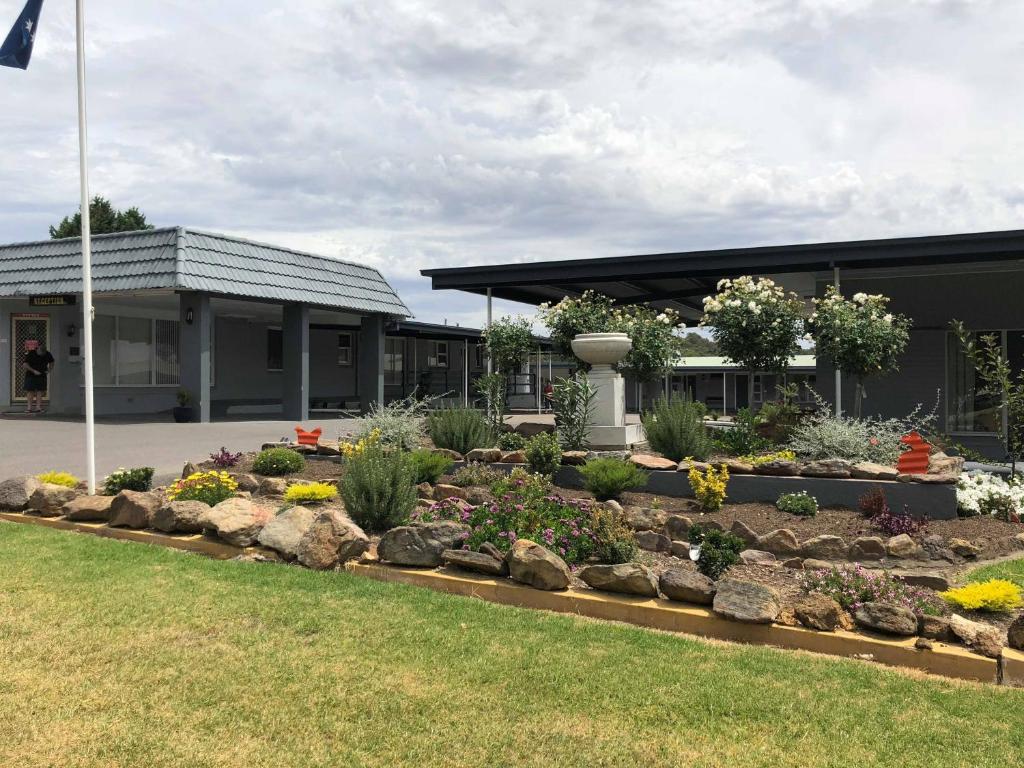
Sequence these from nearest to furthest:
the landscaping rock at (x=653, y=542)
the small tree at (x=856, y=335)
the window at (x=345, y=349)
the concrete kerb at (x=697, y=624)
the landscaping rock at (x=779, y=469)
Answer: the concrete kerb at (x=697, y=624) < the landscaping rock at (x=653, y=542) < the landscaping rock at (x=779, y=469) < the small tree at (x=856, y=335) < the window at (x=345, y=349)

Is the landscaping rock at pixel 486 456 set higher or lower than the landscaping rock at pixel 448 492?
higher

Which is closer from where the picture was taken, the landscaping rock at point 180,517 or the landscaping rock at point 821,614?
the landscaping rock at point 821,614

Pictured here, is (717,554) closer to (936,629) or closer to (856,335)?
(936,629)

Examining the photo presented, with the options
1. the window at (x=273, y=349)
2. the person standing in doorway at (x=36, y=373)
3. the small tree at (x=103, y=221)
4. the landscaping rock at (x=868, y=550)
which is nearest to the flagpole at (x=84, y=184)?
the landscaping rock at (x=868, y=550)

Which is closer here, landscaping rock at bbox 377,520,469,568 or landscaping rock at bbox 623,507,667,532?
landscaping rock at bbox 377,520,469,568

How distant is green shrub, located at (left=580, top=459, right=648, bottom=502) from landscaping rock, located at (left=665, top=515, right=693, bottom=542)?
1.27 meters

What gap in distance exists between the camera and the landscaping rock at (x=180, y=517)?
6895 mm

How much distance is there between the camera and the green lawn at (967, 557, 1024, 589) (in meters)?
6.00

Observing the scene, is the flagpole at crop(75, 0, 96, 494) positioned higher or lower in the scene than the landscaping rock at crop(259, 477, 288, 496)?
higher

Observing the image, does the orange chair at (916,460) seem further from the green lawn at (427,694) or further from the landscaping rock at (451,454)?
the landscaping rock at (451,454)

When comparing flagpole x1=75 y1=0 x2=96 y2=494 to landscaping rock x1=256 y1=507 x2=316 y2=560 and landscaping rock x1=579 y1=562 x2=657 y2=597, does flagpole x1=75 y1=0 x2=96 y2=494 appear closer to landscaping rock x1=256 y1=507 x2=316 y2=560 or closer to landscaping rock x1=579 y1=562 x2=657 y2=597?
landscaping rock x1=256 y1=507 x2=316 y2=560

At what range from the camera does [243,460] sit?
1077 centimetres

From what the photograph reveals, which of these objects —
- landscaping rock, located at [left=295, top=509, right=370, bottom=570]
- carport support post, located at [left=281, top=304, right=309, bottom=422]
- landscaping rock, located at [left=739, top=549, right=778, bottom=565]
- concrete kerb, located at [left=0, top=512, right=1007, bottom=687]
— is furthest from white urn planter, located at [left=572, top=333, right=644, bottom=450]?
carport support post, located at [left=281, top=304, right=309, bottom=422]

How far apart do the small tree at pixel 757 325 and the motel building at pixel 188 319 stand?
689cm
